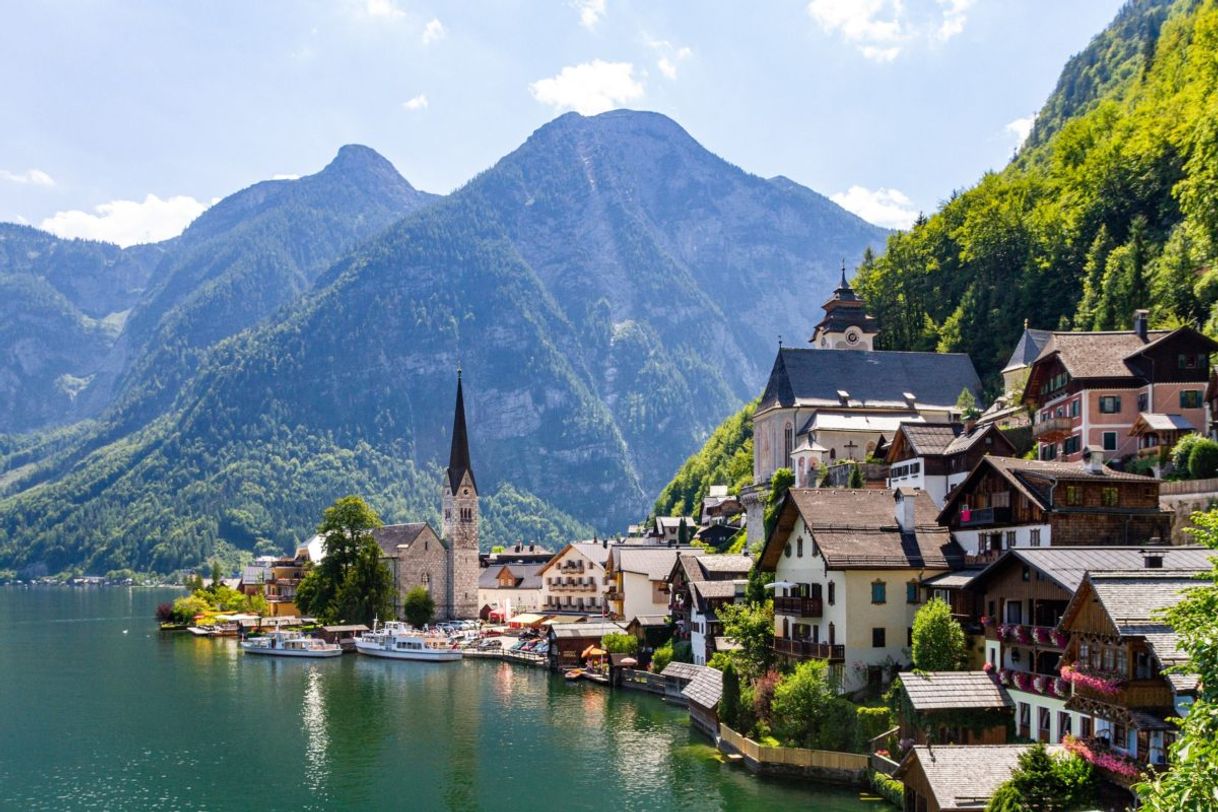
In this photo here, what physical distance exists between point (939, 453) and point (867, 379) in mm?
37400

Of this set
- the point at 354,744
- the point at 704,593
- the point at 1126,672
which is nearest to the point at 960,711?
the point at 1126,672

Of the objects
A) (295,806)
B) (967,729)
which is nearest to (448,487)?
(295,806)

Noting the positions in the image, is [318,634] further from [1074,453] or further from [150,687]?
[1074,453]

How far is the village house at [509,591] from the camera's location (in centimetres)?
14225

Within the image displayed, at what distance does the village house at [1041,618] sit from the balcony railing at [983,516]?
457 centimetres

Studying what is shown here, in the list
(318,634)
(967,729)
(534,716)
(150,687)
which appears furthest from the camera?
(318,634)

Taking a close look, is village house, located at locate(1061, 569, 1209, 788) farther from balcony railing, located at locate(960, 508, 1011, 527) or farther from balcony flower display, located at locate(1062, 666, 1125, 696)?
balcony railing, located at locate(960, 508, 1011, 527)

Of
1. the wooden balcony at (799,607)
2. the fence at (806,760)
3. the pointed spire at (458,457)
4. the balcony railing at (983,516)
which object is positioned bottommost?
the fence at (806,760)

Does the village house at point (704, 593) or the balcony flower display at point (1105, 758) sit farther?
the village house at point (704, 593)

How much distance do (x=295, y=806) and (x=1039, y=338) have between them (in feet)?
211

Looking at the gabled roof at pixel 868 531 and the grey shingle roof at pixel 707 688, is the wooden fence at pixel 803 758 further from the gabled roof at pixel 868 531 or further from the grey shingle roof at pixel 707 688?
the gabled roof at pixel 868 531

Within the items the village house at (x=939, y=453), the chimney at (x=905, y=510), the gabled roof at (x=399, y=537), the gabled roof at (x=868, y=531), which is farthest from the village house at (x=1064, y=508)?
the gabled roof at (x=399, y=537)

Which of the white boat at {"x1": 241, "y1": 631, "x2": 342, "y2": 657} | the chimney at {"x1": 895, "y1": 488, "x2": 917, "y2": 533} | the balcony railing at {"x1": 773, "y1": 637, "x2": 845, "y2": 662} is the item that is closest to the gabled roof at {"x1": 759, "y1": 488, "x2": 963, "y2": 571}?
the chimney at {"x1": 895, "y1": 488, "x2": 917, "y2": 533}

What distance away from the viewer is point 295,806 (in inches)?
1890
